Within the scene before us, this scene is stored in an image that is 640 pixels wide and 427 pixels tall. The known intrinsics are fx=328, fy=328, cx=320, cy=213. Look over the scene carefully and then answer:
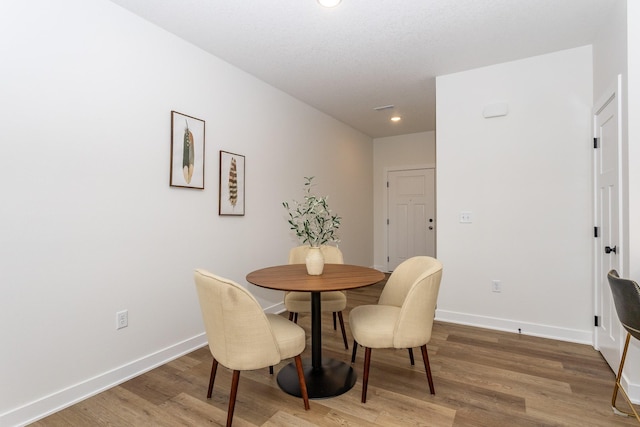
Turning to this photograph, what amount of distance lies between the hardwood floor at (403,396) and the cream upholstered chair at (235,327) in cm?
38

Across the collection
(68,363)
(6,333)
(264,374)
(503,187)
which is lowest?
(264,374)

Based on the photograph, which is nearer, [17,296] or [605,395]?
[17,296]

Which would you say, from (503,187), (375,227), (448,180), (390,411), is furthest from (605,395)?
(375,227)

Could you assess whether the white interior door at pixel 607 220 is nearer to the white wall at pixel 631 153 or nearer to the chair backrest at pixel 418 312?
the white wall at pixel 631 153

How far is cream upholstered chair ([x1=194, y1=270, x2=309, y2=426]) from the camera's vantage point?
5.35 ft

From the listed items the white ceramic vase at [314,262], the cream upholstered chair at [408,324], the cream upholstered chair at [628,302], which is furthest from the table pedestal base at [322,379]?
the cream upholstered chair at [628,302]

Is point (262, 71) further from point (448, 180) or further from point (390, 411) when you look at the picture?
point (390, 411)

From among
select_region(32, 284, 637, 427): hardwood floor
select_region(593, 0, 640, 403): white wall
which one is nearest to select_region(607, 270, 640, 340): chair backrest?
select_region(593, 0, 640, 403): white wall

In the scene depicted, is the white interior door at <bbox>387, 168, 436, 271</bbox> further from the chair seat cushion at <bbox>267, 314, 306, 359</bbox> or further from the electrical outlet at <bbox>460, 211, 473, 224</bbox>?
the chair seat cushion at <bbox>267, 314, 306, 359</bbox>

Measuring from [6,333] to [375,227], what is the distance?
535cm

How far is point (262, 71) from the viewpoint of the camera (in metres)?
3.36

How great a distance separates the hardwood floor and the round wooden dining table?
0.26 ft

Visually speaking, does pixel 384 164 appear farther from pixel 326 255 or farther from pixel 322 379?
pixel 322 379

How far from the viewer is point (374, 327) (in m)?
2.02
